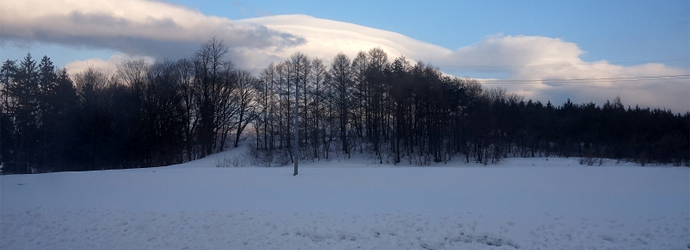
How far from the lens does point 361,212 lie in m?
13.9

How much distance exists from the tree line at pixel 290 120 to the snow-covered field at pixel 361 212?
21928 millimetres

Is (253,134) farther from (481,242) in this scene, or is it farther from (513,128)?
(481,242)

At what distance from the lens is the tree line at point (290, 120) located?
43156 millimetres

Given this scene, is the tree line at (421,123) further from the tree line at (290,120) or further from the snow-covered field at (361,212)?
the snow-covered field at (361,212)

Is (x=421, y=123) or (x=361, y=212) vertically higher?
(x=421, y=123)

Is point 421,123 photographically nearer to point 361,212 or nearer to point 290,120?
point 290,120

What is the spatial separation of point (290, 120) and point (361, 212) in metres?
41.3

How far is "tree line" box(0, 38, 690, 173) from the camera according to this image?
1699 inches

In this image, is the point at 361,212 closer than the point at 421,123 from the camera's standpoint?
Yes

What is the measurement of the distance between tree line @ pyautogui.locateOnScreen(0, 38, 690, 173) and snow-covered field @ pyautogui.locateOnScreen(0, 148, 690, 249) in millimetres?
21928

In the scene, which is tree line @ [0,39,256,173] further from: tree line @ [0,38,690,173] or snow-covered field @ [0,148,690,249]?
snow-covered field @ [0,148,690,249]

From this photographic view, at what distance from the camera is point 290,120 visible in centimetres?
5434

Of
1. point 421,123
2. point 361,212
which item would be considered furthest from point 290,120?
point 361,212

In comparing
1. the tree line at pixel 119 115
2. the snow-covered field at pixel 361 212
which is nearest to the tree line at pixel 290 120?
the tree line at pixel 119 115
